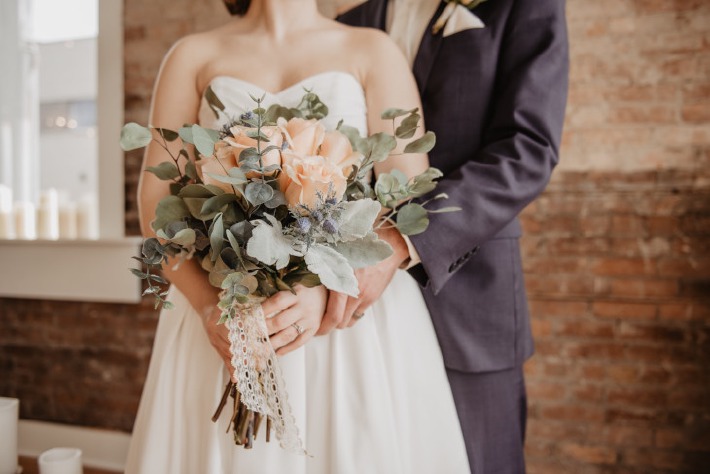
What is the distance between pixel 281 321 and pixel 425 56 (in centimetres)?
73

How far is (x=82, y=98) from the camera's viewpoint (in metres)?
2.88

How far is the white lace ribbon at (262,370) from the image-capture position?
2.67ft

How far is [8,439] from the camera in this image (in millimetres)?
1176

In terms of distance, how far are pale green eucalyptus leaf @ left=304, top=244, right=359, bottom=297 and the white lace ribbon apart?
0.17 metres

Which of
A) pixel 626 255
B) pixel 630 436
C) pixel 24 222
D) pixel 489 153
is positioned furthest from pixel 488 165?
pixel 24 222

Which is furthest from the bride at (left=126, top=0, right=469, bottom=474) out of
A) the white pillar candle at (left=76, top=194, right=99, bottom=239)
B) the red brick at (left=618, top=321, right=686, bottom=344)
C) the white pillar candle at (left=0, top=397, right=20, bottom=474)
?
the white pillar candle at (left=76, top=194, right=99, bottom=239)

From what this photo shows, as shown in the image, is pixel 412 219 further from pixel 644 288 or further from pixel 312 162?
pixel 644 288

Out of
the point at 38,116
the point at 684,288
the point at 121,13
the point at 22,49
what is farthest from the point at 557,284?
the point at 22,49

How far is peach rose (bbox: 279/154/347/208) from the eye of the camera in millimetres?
732

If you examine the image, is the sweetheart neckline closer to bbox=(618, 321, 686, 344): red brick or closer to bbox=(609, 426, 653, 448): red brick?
bbox=(618, 321, 686, 344): red brick

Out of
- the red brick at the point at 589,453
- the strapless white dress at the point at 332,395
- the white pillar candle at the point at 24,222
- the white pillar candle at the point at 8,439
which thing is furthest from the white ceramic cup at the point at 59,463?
the white pillar candle at the point at 24,222

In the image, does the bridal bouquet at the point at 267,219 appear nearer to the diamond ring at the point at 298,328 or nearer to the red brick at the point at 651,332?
the diamond ring at the point at 298,328

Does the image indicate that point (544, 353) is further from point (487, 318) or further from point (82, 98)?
point (82, 98)

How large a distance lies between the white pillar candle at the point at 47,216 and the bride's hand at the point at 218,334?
7.20ft
